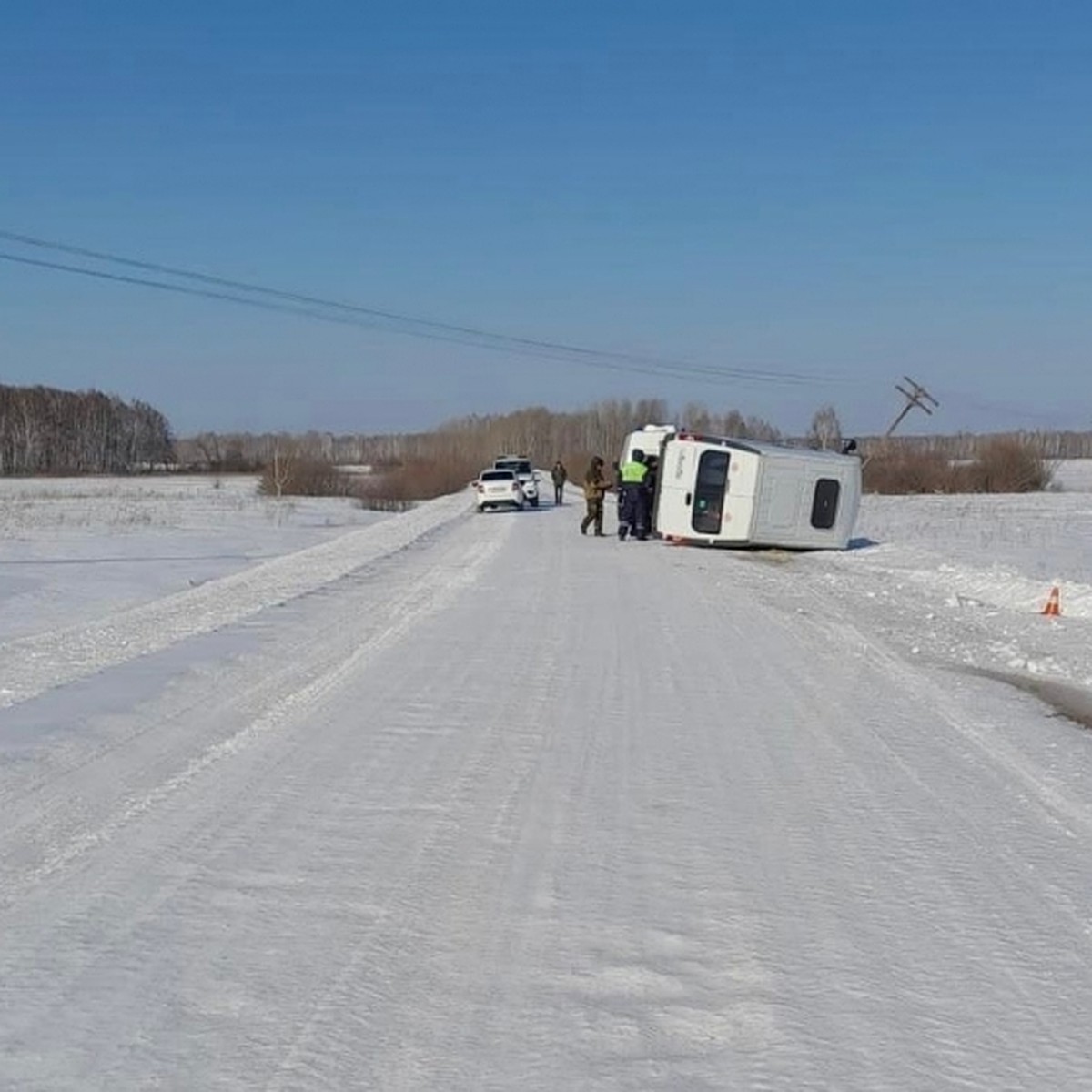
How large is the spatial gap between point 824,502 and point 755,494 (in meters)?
1.68

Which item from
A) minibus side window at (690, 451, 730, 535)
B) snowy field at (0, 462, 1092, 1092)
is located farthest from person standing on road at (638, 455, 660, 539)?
snowy field at (0, 462, 1092, 1092)

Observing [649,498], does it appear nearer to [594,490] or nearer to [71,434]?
[594,490]

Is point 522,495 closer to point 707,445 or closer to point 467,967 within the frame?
point 707,445

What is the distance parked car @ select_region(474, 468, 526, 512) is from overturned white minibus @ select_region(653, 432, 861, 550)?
64.2 feet

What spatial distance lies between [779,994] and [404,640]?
8.20 meters

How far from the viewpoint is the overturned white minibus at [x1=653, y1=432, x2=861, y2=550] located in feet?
82.8

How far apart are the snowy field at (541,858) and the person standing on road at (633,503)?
580 inches

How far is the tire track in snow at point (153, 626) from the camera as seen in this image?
10.3m

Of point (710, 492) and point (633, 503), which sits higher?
point (710, 492)

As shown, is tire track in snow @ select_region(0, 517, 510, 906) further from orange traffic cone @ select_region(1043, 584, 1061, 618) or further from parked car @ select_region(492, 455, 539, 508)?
parked car @ select_region(492, 455, 539, 508)

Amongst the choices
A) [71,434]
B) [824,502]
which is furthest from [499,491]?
[71,434]

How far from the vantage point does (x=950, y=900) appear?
16.7ft

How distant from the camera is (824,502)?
25891 millimetres

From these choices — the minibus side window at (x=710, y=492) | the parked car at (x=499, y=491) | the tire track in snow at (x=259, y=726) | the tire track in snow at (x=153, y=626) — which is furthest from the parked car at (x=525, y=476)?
the tire track in snow at (x=259, y=726)
